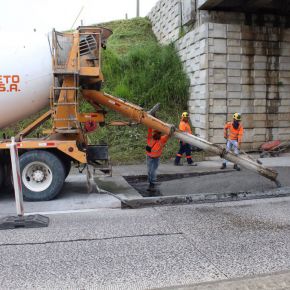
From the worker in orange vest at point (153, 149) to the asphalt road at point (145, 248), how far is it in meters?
2.19

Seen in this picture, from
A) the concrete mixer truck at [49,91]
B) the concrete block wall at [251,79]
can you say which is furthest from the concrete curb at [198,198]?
the concrete block wall at [251,79]

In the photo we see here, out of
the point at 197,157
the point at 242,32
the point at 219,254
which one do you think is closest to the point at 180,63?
the point at 242,32

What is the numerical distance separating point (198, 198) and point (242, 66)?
7.36m

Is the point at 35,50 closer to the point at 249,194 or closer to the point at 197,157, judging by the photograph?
the point at 249,194

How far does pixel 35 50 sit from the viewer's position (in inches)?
303

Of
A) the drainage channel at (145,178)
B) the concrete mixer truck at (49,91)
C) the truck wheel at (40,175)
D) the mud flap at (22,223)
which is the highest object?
the concrete mixer truck at (49,91)

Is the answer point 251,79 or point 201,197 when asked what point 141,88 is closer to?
point 251,79

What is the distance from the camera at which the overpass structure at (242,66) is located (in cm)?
1335

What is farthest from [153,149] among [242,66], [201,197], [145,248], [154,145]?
[242,66]

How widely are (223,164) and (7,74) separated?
21.0 feet

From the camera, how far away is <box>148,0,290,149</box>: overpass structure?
43.8ft

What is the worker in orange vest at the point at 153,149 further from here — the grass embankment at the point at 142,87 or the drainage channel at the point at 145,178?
the grass embankment at the point at 142,87

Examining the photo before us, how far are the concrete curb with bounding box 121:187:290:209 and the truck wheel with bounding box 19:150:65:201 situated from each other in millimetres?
1366

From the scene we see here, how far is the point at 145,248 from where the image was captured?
5.06 meters
